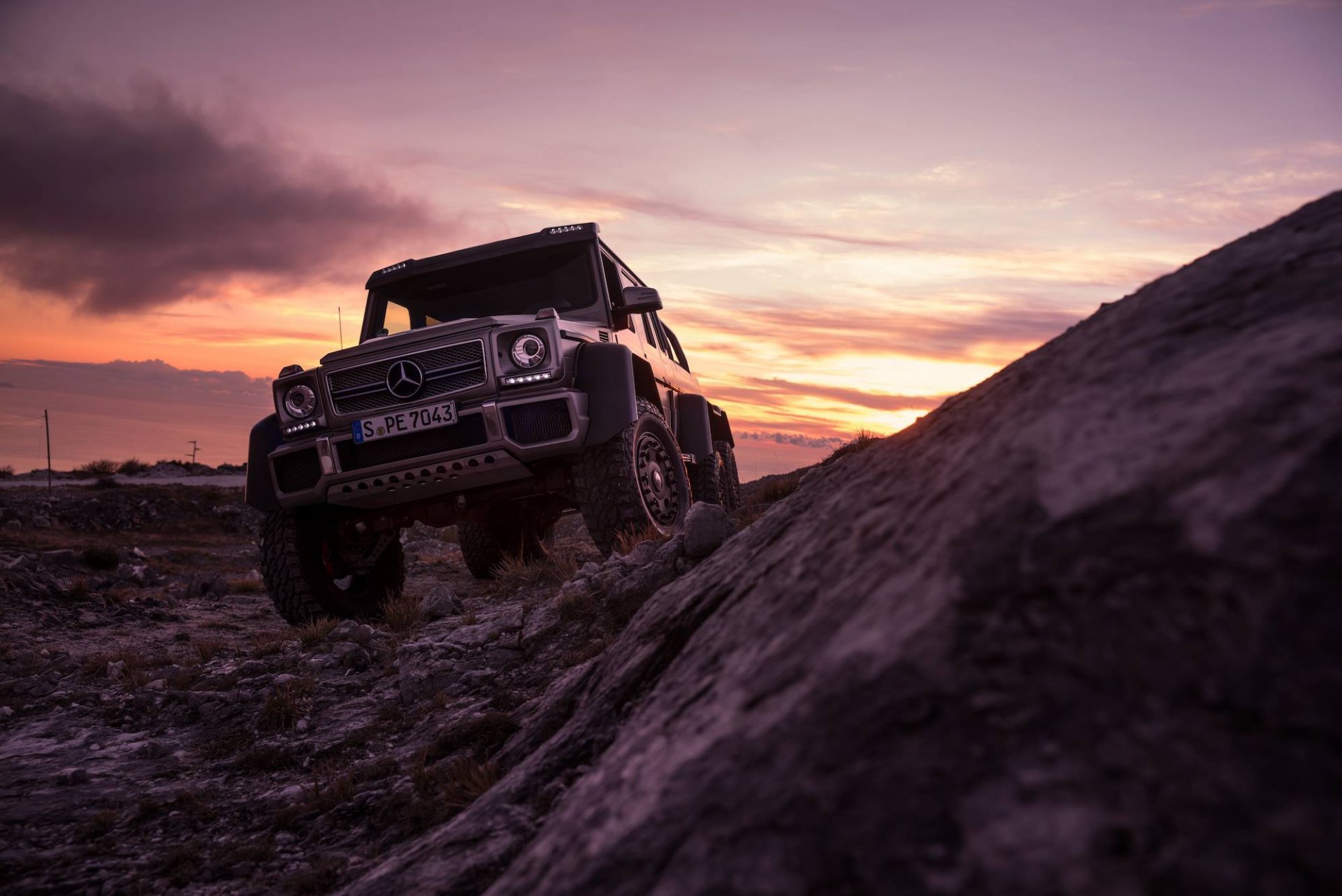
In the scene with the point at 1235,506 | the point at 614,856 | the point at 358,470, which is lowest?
the point at 614,856

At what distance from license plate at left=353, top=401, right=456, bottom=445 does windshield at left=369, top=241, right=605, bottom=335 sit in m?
1.34

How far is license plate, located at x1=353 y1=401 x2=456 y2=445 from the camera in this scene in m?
5.44

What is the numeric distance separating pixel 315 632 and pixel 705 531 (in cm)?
270

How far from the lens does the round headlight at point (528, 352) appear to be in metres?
5.53

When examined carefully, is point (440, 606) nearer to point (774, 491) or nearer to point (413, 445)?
point (413, 445)

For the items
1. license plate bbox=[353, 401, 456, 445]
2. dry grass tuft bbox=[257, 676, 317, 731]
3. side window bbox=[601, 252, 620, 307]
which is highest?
side window bbox=[601, 252, 620, 307]

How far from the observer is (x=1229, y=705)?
0.93m

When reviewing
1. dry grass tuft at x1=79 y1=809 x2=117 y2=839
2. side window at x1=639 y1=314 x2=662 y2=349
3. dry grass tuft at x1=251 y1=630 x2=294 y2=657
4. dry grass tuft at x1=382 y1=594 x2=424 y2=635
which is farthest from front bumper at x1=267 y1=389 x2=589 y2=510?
dry grass tuft at x1=79 y1=809 x2=117 y2=839

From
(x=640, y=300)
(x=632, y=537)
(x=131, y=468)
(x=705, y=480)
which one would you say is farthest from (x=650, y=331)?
(x=131, y=468)

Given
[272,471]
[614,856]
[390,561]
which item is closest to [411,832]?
[614,856]

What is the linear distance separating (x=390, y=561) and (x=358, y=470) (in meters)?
1.56

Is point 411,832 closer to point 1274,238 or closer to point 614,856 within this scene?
point 614,856

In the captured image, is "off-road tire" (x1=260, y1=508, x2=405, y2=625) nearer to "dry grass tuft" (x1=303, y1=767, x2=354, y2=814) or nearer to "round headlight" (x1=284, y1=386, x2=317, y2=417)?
"round headlight" (x1=284, y1=386, x2=317, y2=417)

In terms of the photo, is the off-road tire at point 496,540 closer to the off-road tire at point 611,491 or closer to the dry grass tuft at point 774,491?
the dry grass tuft at point 774,491
